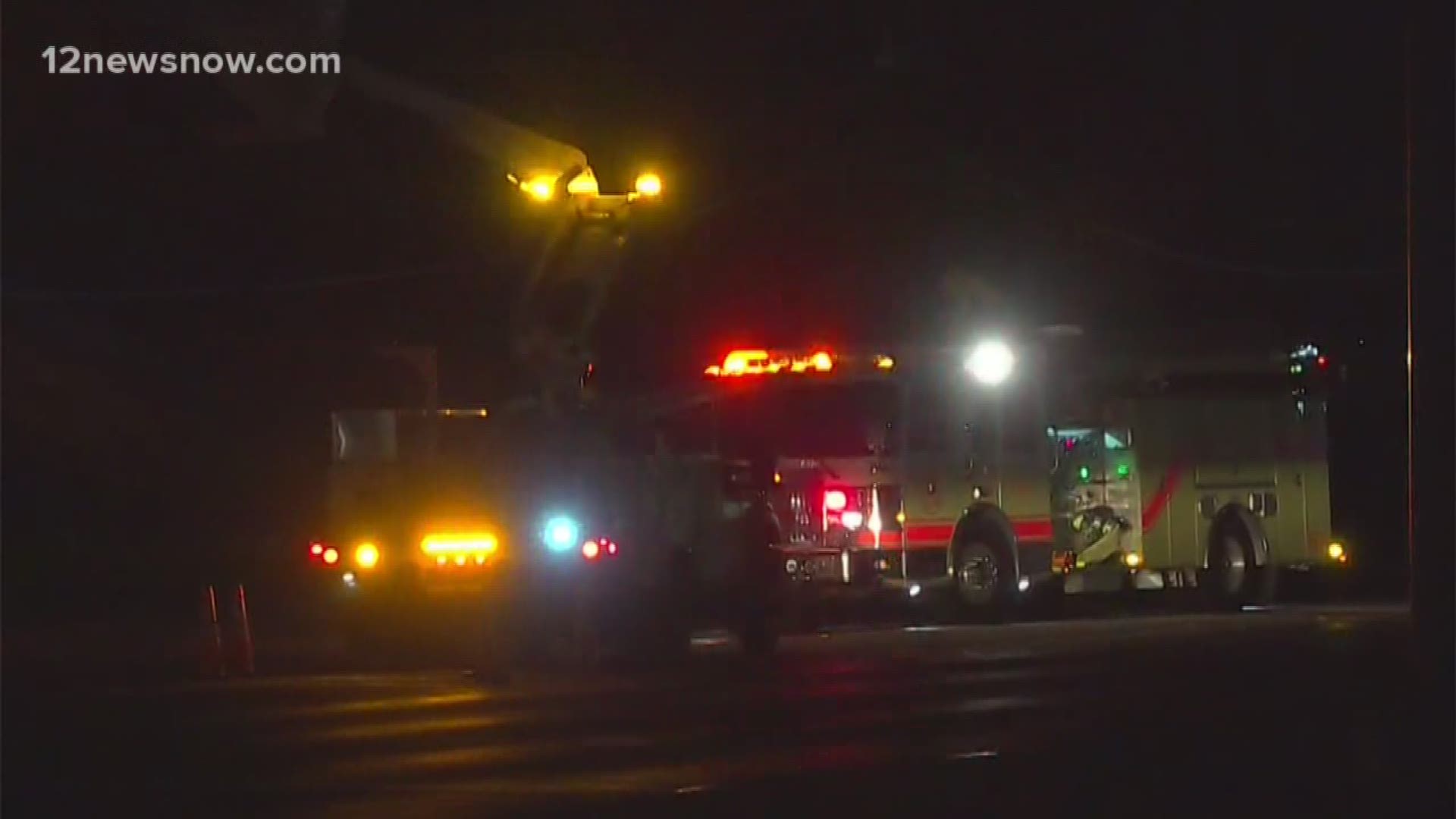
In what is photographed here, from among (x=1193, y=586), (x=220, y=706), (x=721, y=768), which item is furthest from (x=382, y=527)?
(x=1193, y=586)

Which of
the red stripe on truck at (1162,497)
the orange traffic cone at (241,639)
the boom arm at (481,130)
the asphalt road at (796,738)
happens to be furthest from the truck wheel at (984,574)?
the orange traffic cone at (241,639)

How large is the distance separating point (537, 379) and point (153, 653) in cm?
487

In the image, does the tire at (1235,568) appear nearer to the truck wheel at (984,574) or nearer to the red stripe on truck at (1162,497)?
the red stripe on truck at (1162,497)

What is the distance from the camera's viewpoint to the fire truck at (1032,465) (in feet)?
67.0

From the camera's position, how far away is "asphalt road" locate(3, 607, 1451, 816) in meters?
10.4

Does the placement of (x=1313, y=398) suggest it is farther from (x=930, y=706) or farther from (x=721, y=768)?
(x=721, y=768)

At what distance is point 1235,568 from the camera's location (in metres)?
23.6

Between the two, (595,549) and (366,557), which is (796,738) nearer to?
(595,549)

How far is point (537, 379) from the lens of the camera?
1942cm

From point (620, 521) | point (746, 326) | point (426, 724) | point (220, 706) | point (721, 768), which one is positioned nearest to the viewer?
point (721, 768)

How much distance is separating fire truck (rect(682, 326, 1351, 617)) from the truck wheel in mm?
20

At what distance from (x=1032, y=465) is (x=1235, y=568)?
118 inches

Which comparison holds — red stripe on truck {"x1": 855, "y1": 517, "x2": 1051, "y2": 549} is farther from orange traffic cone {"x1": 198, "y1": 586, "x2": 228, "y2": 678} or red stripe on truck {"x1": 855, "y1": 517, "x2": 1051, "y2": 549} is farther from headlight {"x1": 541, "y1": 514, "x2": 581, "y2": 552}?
orange traffic cone {"x1": 198, "y1": 586, "x2": 228, "y2": 678}

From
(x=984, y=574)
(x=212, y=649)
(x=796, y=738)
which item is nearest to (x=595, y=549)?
(x=212, y=649)
